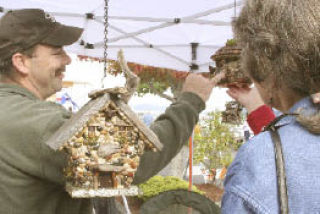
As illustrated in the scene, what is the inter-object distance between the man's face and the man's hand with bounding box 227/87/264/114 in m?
1.06

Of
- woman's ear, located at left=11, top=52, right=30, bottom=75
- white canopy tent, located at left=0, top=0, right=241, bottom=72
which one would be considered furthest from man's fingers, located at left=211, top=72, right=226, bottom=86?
woman's ear, located at left=11, top=52, right=30, bottom=75

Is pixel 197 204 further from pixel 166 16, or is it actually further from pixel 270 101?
pixel 270 101

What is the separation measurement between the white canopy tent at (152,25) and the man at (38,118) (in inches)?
64.3

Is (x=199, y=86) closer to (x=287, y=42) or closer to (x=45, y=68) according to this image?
(x=45, y=68)

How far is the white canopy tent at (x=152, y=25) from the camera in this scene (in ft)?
11.9

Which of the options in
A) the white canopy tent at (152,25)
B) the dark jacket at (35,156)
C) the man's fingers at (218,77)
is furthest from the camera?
the white canopy tent at (152,25)

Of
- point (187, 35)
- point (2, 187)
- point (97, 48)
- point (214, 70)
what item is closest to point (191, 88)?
point (214, 70)

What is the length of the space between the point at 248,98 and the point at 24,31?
131 cm

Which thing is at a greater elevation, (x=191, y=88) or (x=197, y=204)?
(x=191, y=88)

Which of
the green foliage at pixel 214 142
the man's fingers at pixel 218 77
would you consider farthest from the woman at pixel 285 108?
the green foliage at pixel 214 142

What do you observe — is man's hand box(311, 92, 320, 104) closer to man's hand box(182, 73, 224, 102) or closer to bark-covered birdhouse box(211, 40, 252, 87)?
man's hand box(182, 73, 224, 102)

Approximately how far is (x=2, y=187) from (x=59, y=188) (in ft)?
0.76

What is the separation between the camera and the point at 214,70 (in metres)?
2.59

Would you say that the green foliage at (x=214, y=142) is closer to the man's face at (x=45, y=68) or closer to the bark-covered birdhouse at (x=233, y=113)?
the bark-covered birdhouse at (x=233, y=113)
